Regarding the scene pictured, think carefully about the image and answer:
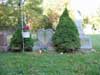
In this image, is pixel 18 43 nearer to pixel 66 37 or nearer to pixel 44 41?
pixel 44 41

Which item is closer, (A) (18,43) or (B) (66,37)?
(B) (66,37)

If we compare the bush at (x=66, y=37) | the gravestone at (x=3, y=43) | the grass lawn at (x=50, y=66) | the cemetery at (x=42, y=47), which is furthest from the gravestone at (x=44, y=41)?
the grass lawn at (x=50, y=66)

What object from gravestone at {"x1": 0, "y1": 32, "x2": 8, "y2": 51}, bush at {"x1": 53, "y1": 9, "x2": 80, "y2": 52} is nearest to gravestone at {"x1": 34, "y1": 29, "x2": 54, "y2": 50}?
bush at {"x1": 53, "y1": 9, "x2": 80, "y2": 52}

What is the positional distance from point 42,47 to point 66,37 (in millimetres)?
898

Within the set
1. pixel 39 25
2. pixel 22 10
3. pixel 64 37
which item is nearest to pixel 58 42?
pixel 64 37

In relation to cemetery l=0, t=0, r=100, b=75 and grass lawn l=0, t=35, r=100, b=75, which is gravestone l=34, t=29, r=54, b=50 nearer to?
cemetery l=0, t=0, r=100, b=75

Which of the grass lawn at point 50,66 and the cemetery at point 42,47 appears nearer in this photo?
the grass lawn at point 50,66

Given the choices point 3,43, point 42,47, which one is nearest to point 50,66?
point 42,47

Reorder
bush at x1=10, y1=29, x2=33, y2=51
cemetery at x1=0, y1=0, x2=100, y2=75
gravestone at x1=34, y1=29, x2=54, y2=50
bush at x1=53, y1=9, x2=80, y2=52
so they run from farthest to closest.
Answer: gravestone at x1=34, y1=29, x2=54, y2=50
bush at x1=10, y1=29, x2=33, y2=51
bush at x1=53, y1=9, x2=80, y2=52
cemetery at x1=0, y1=0, x2=100, y2=75

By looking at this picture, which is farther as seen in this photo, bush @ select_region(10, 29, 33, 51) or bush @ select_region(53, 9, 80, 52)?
bush @ select_region(10, 29, 33, 51)

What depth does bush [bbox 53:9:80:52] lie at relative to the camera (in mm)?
7320

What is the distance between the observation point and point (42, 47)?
7824mm

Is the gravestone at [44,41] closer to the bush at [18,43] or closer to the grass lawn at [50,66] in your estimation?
the bush at [18,43]

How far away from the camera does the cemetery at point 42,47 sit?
517 cm
